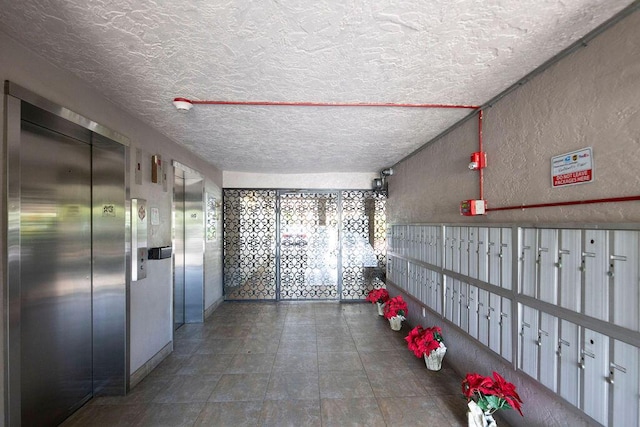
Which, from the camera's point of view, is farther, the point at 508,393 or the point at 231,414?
the point at 231,414

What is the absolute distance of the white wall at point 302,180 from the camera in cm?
543

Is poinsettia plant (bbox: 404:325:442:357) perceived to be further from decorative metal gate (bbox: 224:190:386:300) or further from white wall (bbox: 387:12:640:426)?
decorative metal gate (bbox: 224:190:386:300)

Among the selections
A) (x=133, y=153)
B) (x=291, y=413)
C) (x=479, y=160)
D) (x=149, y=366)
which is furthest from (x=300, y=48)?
(x=149, y=366)

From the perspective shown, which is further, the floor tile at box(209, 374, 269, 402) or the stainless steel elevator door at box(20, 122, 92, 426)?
the floor tile at box(209, 374, 269, 402)

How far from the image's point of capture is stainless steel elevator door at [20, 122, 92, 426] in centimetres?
186

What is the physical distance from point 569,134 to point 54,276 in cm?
345

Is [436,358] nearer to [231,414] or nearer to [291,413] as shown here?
[291,413]

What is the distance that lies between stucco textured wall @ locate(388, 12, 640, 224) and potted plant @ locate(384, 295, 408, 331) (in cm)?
179

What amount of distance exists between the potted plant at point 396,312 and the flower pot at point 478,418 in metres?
1.93

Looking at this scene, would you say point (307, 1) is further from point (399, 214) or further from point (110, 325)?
point (399, 214)

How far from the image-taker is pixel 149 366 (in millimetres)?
2848

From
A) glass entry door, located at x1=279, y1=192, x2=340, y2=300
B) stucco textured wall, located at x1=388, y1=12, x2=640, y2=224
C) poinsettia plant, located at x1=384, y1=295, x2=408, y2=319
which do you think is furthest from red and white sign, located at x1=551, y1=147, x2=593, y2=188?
glass entry door, located at x1=279, y1=192, x2=340, y2=300

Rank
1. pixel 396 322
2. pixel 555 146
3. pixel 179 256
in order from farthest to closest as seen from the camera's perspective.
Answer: pixel 179 256 < pixel 396 322 < pixel 555 146

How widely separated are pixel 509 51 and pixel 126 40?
2.09 m
